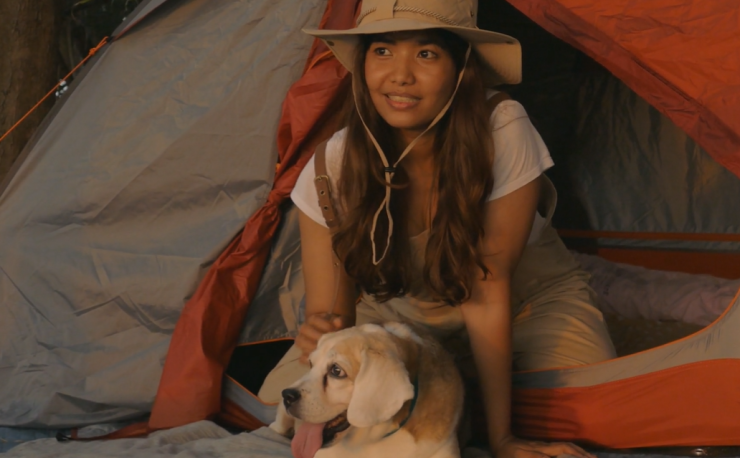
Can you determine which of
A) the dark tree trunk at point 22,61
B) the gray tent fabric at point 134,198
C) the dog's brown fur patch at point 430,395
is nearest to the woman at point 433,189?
the dog's brown fur patch at point 430,395

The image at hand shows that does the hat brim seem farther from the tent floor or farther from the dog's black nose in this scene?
the tent floor

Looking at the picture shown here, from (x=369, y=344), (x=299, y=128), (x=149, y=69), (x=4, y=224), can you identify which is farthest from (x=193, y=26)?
(x=369, y=344)

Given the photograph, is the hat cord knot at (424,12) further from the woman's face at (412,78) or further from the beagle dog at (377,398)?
the beagle dog at (377,398)

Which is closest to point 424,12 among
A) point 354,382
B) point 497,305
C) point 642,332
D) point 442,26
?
point 442,26

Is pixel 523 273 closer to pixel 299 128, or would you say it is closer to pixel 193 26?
pixel 299 128

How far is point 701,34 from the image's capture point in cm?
150

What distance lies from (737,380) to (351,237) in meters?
0.75

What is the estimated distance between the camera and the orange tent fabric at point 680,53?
1.47m

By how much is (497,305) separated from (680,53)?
587 mm

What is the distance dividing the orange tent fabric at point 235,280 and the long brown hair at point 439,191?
0.32 meters

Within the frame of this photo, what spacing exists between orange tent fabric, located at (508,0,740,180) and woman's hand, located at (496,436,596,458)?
0.60 m

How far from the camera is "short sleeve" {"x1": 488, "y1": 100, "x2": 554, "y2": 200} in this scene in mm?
1492

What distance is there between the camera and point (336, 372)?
1.26 meters

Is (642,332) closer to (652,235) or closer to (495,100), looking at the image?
(652,235)
